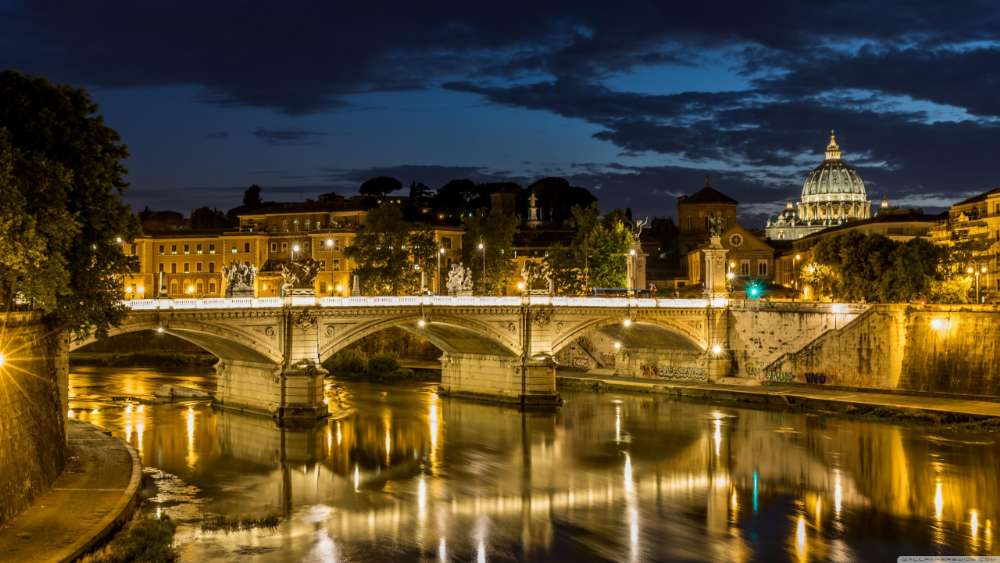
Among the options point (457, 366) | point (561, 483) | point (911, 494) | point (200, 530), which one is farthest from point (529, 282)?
point (200, 530)

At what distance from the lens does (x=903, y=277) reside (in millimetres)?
66312

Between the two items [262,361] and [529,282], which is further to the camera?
[529,282]

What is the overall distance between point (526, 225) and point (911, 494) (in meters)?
91.8

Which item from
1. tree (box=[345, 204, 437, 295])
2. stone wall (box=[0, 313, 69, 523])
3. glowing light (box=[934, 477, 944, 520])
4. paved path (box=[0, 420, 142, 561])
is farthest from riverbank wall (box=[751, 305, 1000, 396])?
stone wall (box=[0, 313, 69, 523])

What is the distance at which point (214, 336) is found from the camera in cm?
4847

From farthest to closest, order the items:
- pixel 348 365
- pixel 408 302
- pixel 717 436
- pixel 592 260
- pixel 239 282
Result: pixel 592 260 < pixel 348 365 < pixel 408 302 < pixel 239 282 < pixel 717 436

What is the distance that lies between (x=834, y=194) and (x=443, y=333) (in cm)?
12551

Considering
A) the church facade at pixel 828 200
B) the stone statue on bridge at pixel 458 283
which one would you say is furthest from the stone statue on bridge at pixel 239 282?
the church facade at pixel 828 200

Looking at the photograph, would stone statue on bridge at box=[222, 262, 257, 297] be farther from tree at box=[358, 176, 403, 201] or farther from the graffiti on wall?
tree at box=[358, 176, 403, 201]

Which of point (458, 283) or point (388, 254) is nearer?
point (458, 283)

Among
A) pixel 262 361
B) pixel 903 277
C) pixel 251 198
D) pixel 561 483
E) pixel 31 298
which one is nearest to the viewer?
pixel 31 298

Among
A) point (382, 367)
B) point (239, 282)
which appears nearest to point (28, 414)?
point (239, 282)

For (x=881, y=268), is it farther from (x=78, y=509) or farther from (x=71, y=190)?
(x=78, y=509)

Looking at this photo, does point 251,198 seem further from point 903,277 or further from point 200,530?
point 200,530
